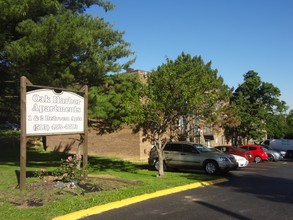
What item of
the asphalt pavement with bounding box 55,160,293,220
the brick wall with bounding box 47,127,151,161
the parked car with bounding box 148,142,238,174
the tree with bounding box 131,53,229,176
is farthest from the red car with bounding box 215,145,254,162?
the asphalt pavement with bounding box 55,160,293,220

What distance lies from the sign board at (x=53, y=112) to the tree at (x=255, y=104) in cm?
2917

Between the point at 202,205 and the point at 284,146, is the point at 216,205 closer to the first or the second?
the point at 202,205

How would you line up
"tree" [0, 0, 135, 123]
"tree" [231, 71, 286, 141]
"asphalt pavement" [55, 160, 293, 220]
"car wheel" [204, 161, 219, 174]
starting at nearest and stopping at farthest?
1. "asphalt pavement" [55, 160, 293, 220]
2. "tree" [0, 0, 135, 123]
3. "car wheel" [204, 161, 219, 174]
4. "tree" [231, 71, 286, 141]

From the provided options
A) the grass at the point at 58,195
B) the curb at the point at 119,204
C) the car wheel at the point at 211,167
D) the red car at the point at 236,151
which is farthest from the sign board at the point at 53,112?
the red car at the point at 236,151

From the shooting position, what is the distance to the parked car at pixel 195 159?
1717cm

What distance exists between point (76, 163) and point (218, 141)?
31.2 metres

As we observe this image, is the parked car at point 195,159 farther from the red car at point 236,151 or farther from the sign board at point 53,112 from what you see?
the red car at point 236,151

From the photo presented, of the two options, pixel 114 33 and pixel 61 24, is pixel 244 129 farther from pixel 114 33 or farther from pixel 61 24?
pixel 61 24

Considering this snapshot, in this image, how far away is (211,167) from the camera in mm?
17266

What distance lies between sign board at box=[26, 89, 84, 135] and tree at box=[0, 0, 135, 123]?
2237 millimetres

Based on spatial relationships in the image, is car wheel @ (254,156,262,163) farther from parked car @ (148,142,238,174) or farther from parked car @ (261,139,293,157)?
parked car @ (148,142,238,174)

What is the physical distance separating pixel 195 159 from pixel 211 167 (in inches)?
35.8

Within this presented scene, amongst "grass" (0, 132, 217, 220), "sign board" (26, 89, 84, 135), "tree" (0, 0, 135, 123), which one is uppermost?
"tree" (0, 0, 135, 123)

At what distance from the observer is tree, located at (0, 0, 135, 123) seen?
13.0 meters
